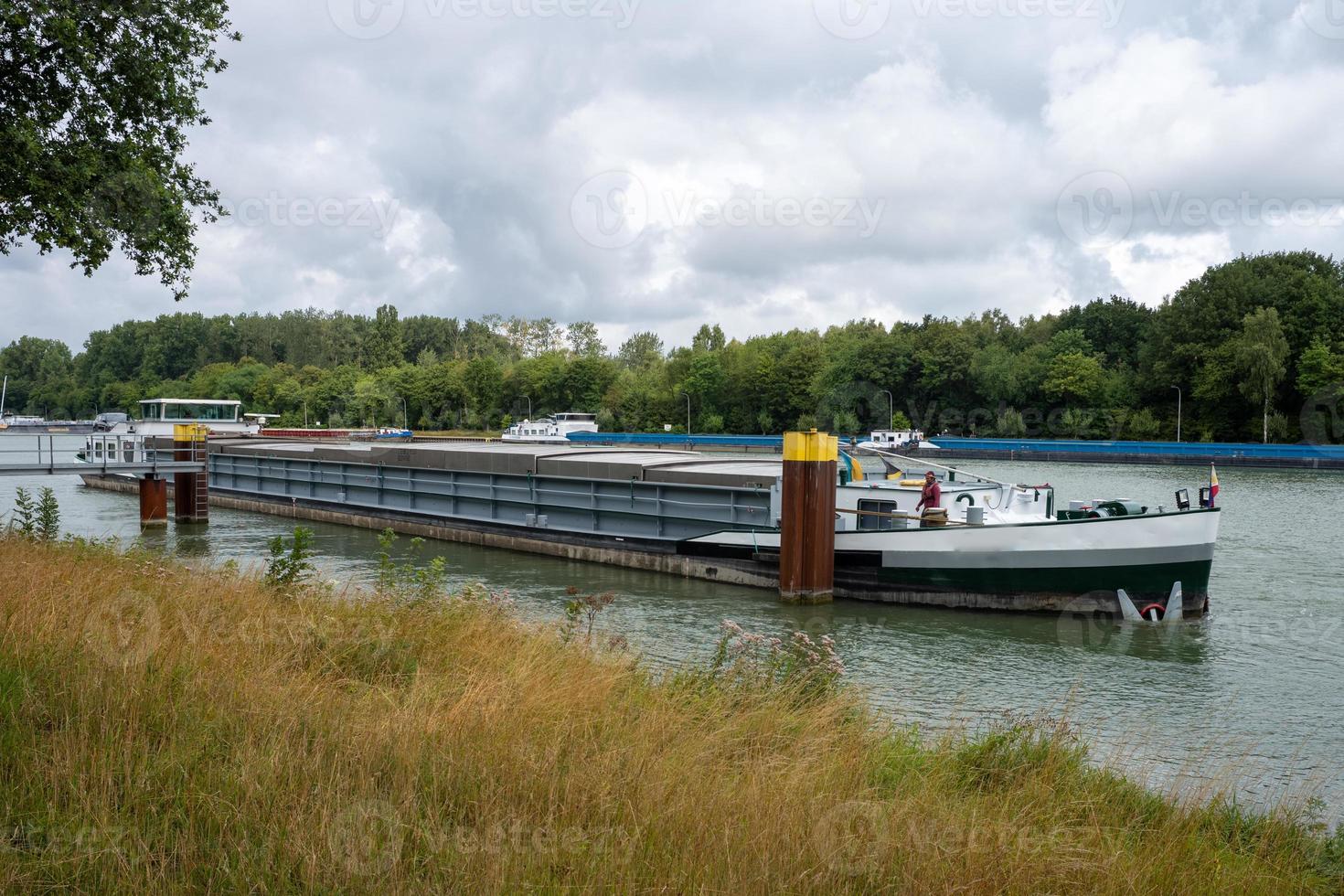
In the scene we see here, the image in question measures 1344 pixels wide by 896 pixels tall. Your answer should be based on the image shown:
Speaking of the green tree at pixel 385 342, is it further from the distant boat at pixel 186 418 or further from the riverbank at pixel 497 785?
the riverbank at pixel 497 785

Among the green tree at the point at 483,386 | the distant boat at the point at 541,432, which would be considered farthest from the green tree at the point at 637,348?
the distant boat at the point at 541,432

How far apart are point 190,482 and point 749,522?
17.8m

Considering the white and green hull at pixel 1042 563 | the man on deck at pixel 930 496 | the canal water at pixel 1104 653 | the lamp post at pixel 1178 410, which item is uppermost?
the lamp post at pixel 1178 410

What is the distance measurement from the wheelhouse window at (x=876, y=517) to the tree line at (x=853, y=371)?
6371 centimetres

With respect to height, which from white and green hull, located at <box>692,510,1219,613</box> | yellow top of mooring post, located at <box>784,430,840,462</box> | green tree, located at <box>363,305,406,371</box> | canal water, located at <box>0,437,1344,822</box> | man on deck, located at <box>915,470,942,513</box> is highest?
green tree, located at <box>363,305,406,371</box>

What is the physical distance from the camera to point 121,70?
1248 cm

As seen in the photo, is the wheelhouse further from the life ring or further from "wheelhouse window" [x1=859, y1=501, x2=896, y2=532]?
the life ring

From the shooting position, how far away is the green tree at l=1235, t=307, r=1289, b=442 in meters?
67.3

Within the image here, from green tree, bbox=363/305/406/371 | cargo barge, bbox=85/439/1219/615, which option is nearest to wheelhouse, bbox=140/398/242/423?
cargo barge, bbox=85/439/1219/615

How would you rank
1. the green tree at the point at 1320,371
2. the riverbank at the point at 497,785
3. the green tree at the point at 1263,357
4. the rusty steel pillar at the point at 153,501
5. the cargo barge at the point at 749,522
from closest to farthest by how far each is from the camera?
the riverbank at the point at 497,785
the cargo barge at the point at 749,522
the rusty steel pillar at the point at 153,501
the green tree at the point at 1320,371
the green tree at the point at 1263,357

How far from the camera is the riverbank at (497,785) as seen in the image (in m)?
3.73

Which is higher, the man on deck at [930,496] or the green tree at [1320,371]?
the green tree at [1320,371]

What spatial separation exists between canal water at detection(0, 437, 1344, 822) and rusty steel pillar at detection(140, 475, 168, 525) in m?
1.91

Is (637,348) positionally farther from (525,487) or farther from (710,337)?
(525,487)
